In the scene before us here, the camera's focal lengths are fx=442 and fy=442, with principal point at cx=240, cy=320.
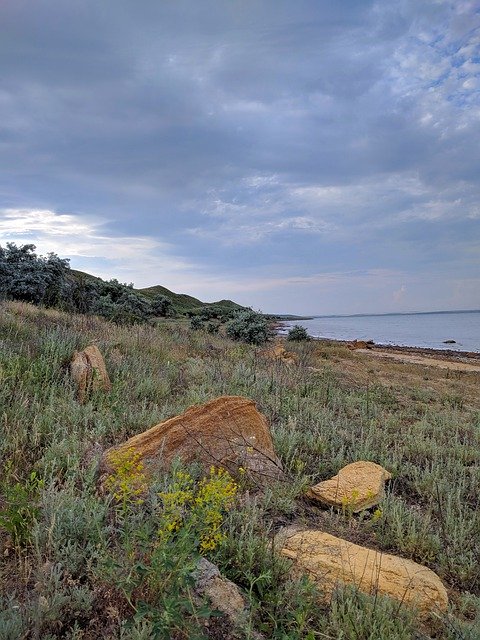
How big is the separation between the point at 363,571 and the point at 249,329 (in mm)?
16301

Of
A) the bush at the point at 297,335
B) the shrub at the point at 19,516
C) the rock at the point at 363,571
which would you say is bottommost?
the rock at the point at 363,571

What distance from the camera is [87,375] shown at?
6.04m

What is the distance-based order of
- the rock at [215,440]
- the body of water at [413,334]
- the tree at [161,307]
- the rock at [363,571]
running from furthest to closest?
1. the body of water at [413,334]
2. the tree at [161,307]
3. the rock at [215,440]
4. the rock at [363,571]

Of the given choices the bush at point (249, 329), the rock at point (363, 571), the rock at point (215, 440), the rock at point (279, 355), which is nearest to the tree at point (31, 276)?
the bush at point (249, 329)

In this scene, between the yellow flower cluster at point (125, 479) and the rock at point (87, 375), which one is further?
the rock at point (87, 375)

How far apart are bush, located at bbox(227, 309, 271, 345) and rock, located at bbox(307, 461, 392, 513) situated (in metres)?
14.4

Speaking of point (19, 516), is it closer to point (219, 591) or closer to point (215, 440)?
point (219, 591)

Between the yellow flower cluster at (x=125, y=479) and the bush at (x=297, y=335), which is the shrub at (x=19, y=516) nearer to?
the yellow flower cluster at (x=125, y=479)

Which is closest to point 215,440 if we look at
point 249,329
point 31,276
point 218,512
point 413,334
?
point 218,512

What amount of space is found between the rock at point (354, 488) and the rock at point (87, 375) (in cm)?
323

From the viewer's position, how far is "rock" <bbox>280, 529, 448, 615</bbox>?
2.60 meters

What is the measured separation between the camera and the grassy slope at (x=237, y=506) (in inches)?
88.4

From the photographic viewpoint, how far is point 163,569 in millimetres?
2145

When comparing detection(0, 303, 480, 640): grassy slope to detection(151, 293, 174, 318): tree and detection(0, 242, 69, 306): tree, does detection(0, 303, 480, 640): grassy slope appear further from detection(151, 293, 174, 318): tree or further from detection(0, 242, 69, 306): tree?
detection(151, 293, 174, 318): tree
